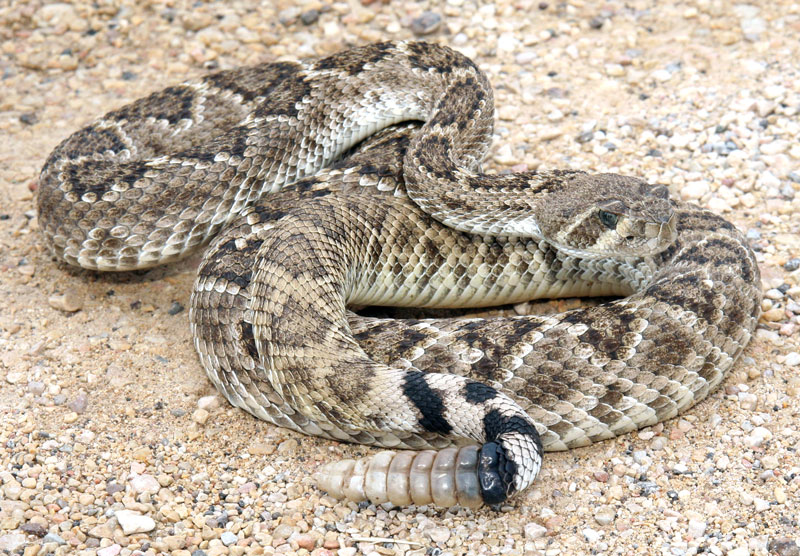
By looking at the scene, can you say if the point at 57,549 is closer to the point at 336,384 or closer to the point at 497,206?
the point at 336,384

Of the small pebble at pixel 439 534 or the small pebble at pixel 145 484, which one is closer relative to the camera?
the small pebble at pixel 439 534

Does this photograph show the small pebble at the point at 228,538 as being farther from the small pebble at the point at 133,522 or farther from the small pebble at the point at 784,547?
the small pebble at the point at 784,547

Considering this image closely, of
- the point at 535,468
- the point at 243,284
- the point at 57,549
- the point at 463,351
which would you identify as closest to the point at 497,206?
the point at 463,351

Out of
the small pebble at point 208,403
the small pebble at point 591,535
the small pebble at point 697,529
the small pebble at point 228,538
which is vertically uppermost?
the small pebble at point 697,529

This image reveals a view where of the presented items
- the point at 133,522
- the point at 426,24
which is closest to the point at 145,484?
the point at 133,522

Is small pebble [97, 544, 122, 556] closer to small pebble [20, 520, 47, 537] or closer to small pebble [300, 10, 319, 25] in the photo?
small pebble [20, 520, 47, 537]

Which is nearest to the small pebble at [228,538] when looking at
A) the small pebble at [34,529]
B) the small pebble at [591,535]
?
the small pebble at [34,529]
